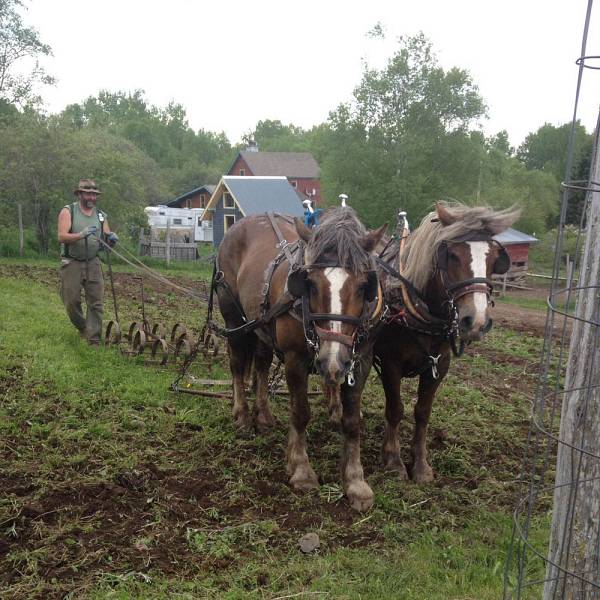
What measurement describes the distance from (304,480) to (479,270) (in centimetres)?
190

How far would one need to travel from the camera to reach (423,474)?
443cm

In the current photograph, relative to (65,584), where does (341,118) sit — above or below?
above

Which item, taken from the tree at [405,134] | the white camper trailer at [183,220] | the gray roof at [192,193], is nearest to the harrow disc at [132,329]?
the tree at [405,134]

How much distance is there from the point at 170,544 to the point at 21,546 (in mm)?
807

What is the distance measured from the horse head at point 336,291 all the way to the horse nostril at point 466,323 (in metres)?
0.57

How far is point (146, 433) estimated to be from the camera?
4922 mm

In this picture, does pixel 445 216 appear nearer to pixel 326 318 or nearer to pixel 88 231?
pixel 326 318

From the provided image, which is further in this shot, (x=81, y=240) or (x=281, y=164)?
(x=281, y=164)

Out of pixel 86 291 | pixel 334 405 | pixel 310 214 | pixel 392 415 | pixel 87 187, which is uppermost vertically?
pixel 87 187

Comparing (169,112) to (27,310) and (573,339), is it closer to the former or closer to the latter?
(27,310)

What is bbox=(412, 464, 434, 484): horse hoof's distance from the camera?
14.5 ft

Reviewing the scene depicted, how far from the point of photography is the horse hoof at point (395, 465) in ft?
14.6

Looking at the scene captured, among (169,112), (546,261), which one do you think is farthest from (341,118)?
(169,112)

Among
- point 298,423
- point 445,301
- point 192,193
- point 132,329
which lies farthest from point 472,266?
point 192,193
